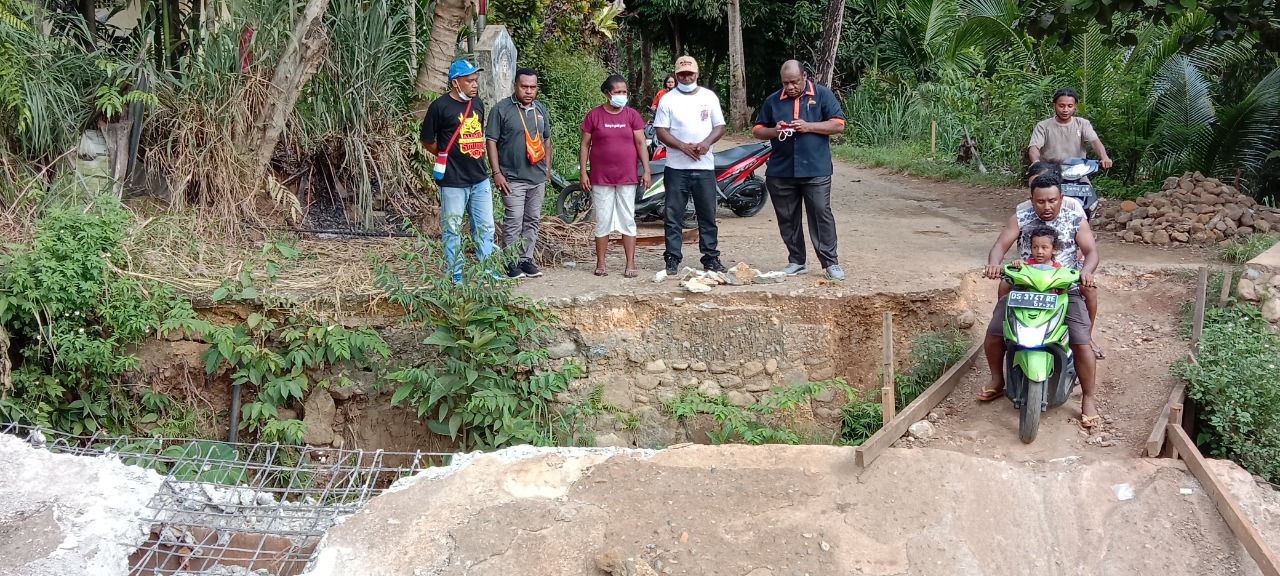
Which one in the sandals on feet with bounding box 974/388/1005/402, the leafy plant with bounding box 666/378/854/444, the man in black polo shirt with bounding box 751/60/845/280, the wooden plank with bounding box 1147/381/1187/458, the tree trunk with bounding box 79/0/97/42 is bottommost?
the leafy plant with bounding box 666/378/854/444

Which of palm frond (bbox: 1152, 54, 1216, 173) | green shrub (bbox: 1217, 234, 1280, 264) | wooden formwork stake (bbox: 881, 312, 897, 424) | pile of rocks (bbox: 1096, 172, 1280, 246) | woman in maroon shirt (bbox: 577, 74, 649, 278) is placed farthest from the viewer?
palm frond (bbox: 1152, 54, 1216, 173)

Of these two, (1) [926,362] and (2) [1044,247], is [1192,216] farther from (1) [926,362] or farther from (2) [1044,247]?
(2) [1044,247]

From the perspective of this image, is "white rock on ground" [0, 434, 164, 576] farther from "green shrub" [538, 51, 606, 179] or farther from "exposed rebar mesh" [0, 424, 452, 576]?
"green shrub" [538, 51, 606, 179]

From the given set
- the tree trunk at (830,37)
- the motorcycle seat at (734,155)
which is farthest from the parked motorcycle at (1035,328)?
the tree trunk at (830,37)

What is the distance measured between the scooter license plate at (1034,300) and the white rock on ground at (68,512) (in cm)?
435

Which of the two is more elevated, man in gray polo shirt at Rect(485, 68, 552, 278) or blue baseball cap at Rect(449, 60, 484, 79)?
blue baseball cap at Rect(449, 60, 484, 79)

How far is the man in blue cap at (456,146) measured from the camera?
6367mm

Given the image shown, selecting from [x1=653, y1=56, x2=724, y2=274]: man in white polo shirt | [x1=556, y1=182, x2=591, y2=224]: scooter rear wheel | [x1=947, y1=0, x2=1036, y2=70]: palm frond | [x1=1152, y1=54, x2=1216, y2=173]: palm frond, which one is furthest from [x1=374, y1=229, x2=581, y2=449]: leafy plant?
[x1=947, y1=0, x2=1036, y2=70]: palm frond

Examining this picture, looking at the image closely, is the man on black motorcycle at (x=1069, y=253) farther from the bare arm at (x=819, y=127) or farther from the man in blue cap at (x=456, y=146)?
the man in blue cap at (x=456, y=146)

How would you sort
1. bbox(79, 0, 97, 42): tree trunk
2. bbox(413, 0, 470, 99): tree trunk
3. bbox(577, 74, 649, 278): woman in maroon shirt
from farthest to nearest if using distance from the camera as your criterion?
bbox(79, 0, 97, 42): tree trunk → bbox(413, 0, 470, 99): tree trunk → bbox(577, 74, 649, 278): woman in maroon shirt

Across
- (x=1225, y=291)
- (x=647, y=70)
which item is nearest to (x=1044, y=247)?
(x=1225, y=291)

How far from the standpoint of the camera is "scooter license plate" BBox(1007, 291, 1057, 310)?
483cm

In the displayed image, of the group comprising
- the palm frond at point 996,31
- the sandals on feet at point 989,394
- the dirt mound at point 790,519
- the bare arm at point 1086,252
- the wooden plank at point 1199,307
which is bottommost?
the dirt mound at point 790,519

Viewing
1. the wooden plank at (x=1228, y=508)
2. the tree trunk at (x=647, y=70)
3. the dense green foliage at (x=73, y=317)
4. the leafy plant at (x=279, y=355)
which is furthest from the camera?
the tree trunk at (x=647, y=70)
